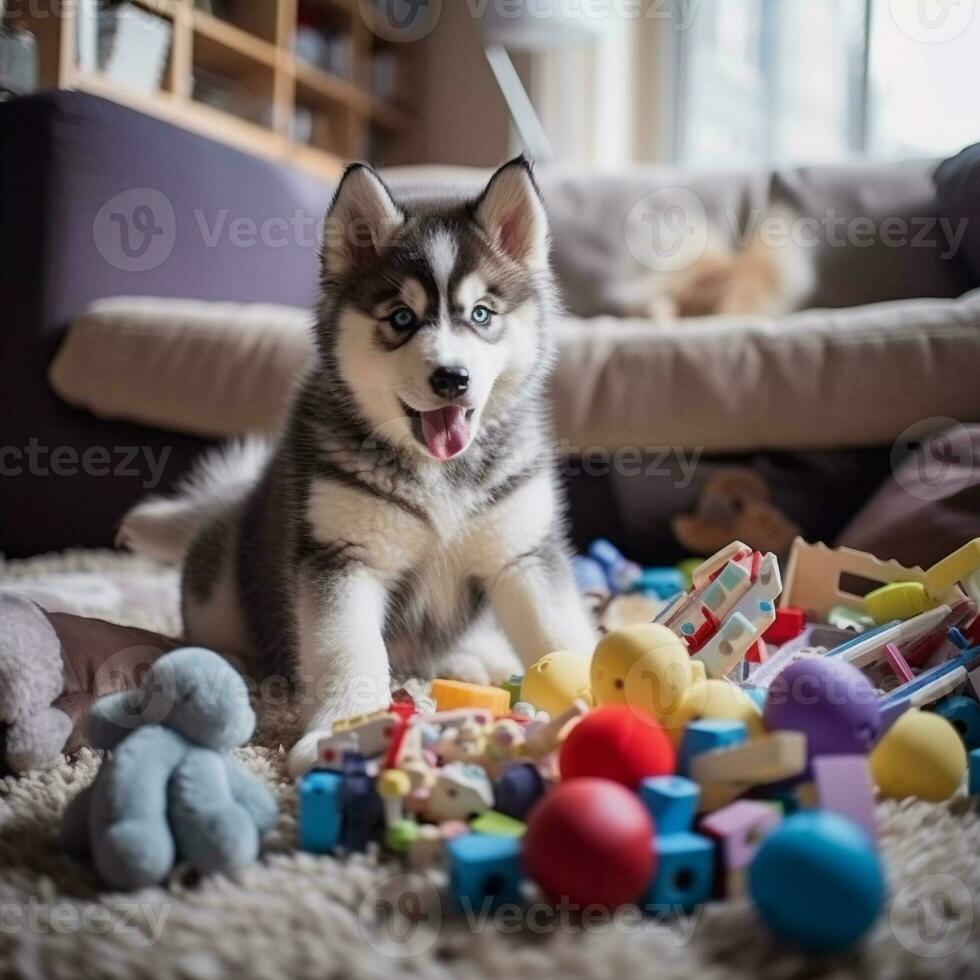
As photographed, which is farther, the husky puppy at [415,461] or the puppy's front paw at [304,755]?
the husky puppy at [415,461]

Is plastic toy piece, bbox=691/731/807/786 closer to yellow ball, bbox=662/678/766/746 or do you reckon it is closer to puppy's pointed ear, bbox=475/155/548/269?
yellow ball, bbox=662/678/766/746

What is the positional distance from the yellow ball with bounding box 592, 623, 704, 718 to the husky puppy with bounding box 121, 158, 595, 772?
277 millimetres

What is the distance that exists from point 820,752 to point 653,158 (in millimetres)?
3704

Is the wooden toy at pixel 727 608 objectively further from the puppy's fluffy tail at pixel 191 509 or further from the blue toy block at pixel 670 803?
the puppy's fluffy tail at pixel 191 509

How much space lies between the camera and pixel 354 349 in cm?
110

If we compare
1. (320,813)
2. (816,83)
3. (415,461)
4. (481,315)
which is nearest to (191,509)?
(415,461)

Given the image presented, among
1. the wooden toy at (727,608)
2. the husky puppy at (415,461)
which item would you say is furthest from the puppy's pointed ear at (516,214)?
the wooden toy at (727,608)

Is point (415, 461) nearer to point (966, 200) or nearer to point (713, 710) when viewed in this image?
point (713, 710)

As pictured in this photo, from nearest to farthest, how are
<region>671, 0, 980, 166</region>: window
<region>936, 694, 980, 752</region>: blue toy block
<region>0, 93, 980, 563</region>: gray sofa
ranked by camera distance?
<region>936, 694, 980, 752</region>: blue toy block, <region>0, 93, 980, 563</region>: gray sofa, <region>671, 0, 980, 166</region>: window

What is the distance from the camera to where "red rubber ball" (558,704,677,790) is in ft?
2.26

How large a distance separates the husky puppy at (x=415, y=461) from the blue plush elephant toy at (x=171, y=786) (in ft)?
0.74

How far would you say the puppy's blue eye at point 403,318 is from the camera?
106cm

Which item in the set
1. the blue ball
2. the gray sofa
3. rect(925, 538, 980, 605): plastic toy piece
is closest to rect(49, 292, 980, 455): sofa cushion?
the gray sofa

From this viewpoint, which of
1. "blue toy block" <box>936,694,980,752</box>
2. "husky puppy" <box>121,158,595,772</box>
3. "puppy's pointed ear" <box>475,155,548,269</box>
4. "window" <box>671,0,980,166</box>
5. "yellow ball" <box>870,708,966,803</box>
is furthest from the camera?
"window" <box>671,0,980,166</box>
